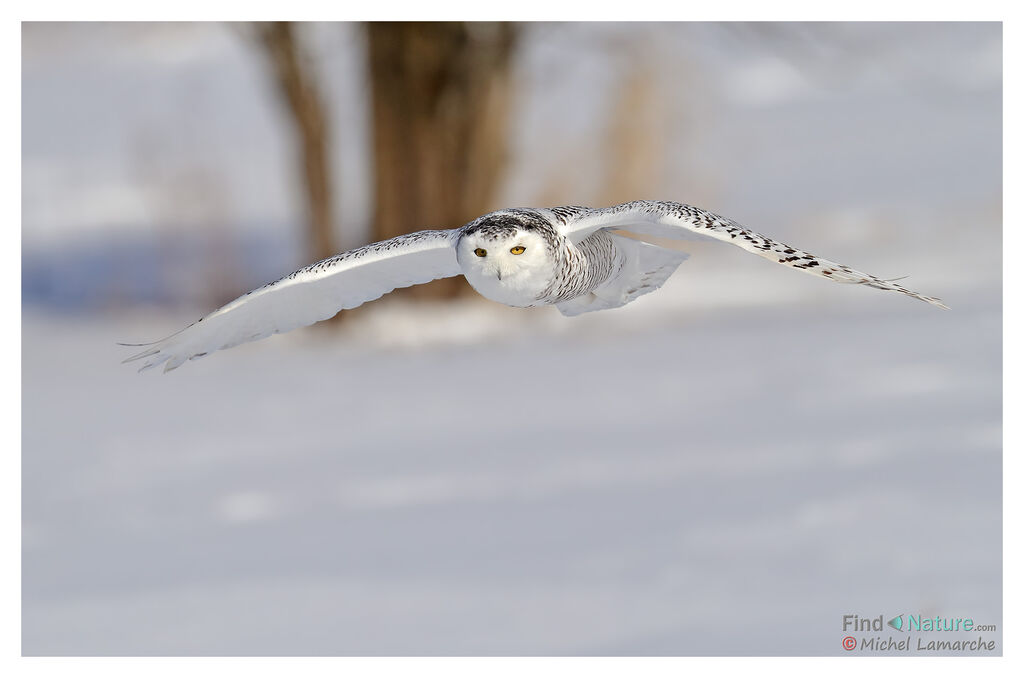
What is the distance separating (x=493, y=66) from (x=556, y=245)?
7111 mm

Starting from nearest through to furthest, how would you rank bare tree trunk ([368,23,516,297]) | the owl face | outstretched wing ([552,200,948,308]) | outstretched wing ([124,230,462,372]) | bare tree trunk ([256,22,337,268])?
1. the owl face
2. outstretched wing ([552,200,948,308])
3. outstretched wing ([124,230,462,372])
4. bare tree trunk ([368,23,516,297])
5. bare tree trunk ([256,22,337,268])

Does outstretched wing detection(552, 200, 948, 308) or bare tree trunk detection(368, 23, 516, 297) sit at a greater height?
bare tree trunk detection(368, 23, 516, 297)

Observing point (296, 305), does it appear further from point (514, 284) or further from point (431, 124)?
point (431, 124)

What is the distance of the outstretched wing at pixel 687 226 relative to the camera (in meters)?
2.59

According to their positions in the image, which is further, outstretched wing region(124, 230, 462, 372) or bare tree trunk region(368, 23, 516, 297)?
bare tree trunk region(368, 23, 516, 297)

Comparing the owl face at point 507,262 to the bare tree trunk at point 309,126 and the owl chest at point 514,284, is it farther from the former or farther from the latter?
the bare tree trunk at point 309,126

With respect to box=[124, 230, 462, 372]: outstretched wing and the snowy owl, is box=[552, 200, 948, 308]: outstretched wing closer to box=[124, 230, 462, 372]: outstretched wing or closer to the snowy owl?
the snowy owl

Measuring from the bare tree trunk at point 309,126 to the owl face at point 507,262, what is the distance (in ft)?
24.0

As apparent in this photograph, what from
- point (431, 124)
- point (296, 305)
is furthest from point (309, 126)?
point (296, 305)

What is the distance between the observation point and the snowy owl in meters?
2.47

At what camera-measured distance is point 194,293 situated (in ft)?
38.0

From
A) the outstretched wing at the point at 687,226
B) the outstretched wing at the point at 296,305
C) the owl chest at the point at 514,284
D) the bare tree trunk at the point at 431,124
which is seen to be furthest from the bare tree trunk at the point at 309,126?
the owl chest at the point at 514,284

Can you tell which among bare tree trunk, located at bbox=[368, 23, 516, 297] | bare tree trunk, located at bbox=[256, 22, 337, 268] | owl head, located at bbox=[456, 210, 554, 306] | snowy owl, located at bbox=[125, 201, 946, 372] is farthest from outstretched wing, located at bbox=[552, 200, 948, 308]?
bare tree trunk, located at bbox=[256, 22, 337, 268]

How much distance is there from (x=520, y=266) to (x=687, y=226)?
43 cm
